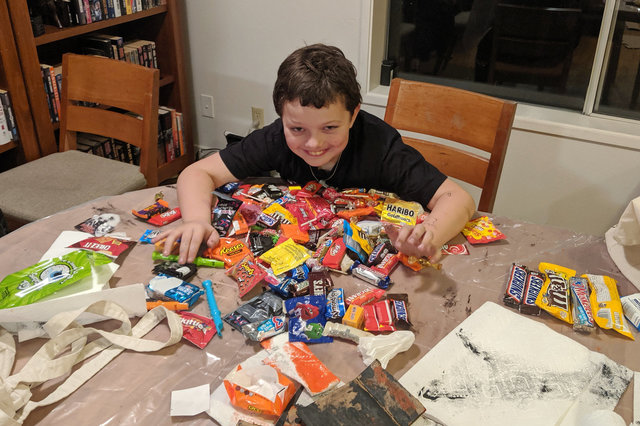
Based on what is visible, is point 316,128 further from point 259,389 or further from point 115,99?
point 115,99

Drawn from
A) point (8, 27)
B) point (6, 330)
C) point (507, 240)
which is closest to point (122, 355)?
point (6, 330)

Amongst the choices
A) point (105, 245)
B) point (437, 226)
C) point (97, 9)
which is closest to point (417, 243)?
point (437, 226)

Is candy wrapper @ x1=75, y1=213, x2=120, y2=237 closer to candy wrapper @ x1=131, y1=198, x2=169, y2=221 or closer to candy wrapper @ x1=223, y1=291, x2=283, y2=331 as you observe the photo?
candy wrapper @ x1=131, y1=198, x2=169, y2=221

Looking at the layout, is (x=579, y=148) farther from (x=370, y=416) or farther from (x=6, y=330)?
(x=6, y=330)

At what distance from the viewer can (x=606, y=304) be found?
3.05 ft

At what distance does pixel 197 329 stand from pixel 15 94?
5.33 ft

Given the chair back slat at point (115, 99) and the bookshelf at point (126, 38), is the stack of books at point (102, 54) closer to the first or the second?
the bookshelf at point (126, 38)

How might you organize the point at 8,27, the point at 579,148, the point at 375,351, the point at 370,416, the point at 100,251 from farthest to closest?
Result: the point at 579,148 → the point at 8,27 → the point at 100,251 → the point at 375,351 → the point at 370,416

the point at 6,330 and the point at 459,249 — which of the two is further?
the point at 459,249

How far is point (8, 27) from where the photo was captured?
1921 mm

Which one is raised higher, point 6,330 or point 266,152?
point 266,152

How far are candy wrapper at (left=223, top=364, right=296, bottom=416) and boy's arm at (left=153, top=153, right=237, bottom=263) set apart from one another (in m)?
0.32

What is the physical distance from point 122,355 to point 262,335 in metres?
0.22

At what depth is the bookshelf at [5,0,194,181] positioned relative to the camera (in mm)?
2010
